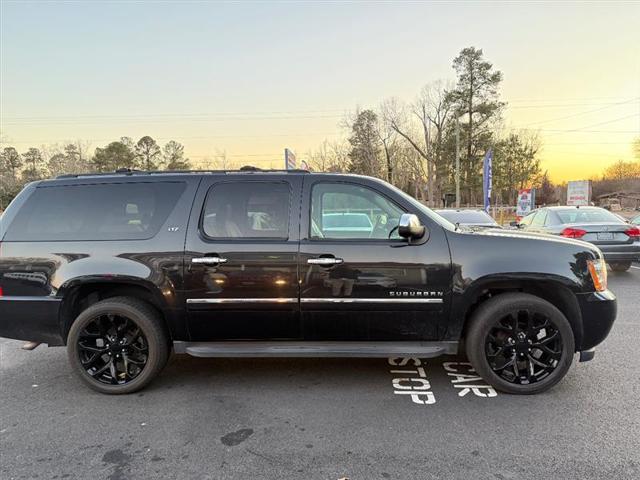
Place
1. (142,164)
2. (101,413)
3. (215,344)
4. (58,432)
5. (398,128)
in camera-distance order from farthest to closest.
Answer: (142,164), (398,128), (215,344), (101,413), (58,432)

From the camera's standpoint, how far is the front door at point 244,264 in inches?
138

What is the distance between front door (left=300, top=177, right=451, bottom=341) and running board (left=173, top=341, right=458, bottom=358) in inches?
2.7

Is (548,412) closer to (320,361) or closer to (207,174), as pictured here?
(320,361)

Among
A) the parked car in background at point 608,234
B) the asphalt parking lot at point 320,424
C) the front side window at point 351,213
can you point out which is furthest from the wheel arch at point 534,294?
the parked car in background at point 608,234

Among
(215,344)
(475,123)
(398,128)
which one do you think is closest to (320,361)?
(215,344)

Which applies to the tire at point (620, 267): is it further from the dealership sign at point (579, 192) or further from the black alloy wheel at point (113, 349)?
the dealership sign at point (579, 192)

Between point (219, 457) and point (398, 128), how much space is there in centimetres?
5360

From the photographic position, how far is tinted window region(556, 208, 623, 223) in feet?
30.3

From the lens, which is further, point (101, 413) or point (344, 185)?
point (344, 185)

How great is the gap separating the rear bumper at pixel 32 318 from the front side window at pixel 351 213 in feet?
7.70

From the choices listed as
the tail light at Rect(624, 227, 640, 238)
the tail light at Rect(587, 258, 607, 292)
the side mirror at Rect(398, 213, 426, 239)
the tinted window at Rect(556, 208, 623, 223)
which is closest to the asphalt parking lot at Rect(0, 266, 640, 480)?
the tail light at Rect(587, 258, 607, 292)

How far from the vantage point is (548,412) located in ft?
10.6

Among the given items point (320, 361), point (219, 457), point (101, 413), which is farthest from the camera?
point (320, 361)

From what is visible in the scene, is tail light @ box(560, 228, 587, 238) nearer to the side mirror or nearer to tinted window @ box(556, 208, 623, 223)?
tinted window @ box(556, 208, 623, 223)
